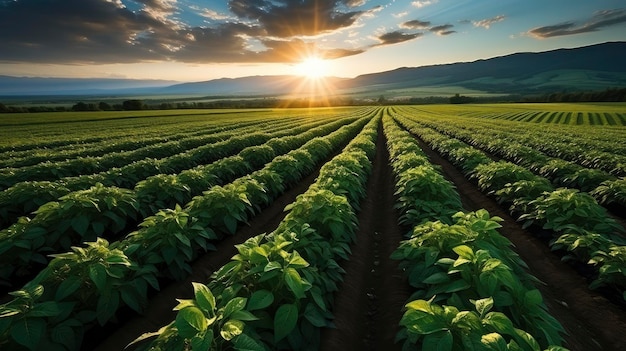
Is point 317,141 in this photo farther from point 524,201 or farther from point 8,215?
point 8,215

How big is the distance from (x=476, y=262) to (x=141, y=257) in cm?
421

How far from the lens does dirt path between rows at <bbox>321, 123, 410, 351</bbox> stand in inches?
157

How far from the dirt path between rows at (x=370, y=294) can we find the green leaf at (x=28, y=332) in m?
2.78

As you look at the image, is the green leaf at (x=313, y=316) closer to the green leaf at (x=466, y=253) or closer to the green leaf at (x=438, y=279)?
the green leaf at (x=438, y=279)

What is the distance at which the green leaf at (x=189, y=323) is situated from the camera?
6.88 ft

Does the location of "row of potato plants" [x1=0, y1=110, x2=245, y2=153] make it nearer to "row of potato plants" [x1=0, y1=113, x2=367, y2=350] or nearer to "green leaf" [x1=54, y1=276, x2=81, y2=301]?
"row of potato plants" [x1=0, y1=113, x2=367, y2=350]

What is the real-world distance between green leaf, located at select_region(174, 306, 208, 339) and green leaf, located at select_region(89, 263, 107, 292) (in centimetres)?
151

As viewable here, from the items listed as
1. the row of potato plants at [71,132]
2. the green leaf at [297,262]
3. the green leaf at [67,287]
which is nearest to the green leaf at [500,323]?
the green leaf at [297,262]

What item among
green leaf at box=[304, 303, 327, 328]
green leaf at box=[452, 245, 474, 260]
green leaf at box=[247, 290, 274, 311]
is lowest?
green leaf at box=[304, 303, 327, 328]

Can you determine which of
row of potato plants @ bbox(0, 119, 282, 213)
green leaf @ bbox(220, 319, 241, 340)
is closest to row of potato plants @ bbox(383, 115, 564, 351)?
green leaf @ bbox(220, 319, 241, 340)

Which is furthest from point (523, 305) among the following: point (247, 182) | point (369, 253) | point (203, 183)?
point (203, 183)

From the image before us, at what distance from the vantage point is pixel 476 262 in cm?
296

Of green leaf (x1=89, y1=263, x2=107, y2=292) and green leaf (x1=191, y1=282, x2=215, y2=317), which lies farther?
green leaf (x1=89, y1=263, x2=107, y2=292)

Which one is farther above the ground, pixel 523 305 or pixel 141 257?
pixel 523 305
